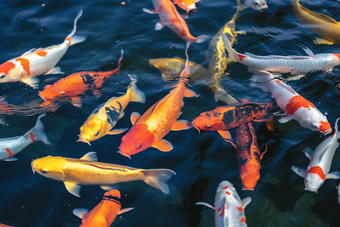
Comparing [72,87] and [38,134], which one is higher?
[72,87]

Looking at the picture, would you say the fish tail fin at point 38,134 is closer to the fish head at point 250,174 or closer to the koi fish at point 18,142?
the koi fish at point 18,142

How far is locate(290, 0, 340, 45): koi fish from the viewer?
577 centimetres

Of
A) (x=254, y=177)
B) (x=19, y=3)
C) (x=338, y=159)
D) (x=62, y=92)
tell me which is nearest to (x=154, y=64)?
(x=62, y=92)

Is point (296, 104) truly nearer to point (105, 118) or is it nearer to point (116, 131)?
point (116, 131)

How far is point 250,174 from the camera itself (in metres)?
3.63

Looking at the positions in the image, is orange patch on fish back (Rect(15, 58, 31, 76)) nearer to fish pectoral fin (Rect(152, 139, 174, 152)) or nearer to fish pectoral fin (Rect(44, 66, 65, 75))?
fish pectoral fin (Rect(44, 66, 65, 75))

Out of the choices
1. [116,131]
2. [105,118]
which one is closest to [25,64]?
[105,118]

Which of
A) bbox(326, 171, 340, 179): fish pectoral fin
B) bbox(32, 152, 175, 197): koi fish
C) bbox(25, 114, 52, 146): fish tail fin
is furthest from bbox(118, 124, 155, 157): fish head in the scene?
bbox(326, 171, 340, 179): fish pectoral fin

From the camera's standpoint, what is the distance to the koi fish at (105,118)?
4141 mm

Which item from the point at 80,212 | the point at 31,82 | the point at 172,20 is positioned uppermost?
the point at 172,20

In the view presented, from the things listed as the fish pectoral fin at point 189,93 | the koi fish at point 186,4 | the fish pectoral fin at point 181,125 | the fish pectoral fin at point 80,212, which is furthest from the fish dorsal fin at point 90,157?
the koi fish at point 186,4

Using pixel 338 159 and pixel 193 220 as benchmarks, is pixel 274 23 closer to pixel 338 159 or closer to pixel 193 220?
pixel 338 159

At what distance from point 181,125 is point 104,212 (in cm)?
172

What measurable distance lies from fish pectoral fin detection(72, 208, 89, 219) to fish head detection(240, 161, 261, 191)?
6.98 ft
